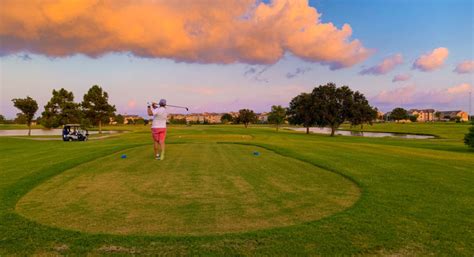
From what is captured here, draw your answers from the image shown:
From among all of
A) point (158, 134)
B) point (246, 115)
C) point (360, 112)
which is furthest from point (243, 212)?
point (246, 115)

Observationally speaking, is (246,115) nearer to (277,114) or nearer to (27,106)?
(277,114)

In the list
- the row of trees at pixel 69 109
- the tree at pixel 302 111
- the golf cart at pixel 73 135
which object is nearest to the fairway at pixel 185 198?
the golf cart at pixel 73 135

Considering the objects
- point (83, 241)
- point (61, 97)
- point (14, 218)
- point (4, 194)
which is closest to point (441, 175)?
point (83, 241)

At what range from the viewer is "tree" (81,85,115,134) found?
3123 inches

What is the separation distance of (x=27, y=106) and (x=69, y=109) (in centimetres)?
845

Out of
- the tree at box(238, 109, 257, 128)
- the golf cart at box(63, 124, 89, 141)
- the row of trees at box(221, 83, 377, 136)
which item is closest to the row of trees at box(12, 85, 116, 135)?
the golf cart at box(63, 124, 89, 141)

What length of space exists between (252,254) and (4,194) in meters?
6.70

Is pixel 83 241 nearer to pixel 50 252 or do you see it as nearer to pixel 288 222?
pixel 50 252

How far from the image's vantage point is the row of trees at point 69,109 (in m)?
70.6

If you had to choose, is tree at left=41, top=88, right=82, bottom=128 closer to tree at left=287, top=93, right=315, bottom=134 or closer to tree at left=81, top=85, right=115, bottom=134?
tree at left=81, top=85, right=115, bottom=134

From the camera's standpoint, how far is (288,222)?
5.43m

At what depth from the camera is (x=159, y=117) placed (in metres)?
13.3

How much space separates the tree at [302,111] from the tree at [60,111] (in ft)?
172

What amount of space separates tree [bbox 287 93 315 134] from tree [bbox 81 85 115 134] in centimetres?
4758
